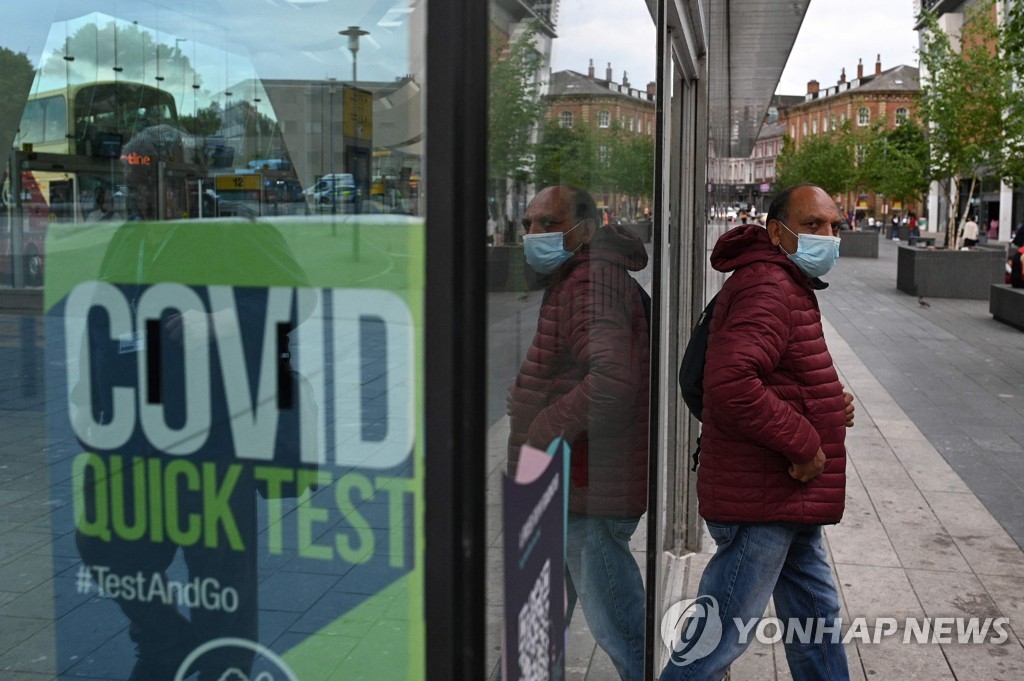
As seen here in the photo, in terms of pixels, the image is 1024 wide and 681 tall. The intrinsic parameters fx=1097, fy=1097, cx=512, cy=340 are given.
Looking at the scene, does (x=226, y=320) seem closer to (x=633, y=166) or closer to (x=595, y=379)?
(x=595, y=379)

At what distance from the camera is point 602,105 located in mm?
2002

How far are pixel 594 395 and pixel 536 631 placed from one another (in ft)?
2.04

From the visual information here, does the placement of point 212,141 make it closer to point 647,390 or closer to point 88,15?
point 88,15

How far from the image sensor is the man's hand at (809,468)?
10.1 feet

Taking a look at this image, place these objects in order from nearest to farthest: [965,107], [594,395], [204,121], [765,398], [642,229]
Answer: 1. [204,121]
2. [594,395]
3. [642,229]
4. [765,398]
5. [965,107]

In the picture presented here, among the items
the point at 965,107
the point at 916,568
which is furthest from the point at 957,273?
the point at 916,568

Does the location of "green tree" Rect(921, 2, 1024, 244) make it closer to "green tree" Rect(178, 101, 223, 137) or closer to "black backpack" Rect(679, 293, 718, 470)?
"black backpack" Rect(679, 293, 718, 470)

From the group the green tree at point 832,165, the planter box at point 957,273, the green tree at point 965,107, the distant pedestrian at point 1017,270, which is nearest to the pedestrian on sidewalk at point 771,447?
the distant pedestrian at point 1017,270

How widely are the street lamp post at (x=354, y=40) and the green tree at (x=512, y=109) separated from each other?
145 mm

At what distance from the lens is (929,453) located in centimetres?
782

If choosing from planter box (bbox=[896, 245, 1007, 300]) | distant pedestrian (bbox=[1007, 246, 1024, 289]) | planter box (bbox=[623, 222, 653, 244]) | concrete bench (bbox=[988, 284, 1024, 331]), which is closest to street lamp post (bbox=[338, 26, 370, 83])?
planter box (bbox=[623, 222, 653, 244])

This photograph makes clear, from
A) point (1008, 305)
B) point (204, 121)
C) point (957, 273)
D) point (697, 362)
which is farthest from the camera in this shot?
point (957, 273)

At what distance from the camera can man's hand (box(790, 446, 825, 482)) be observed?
3.08 meters

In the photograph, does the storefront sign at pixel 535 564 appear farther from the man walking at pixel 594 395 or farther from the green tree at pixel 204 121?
the green tree at pixel 204 121
